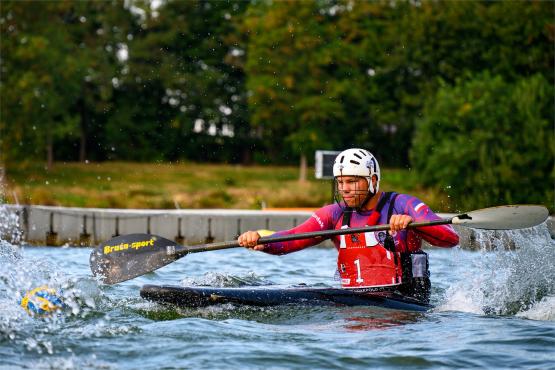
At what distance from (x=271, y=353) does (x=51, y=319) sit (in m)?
1.80

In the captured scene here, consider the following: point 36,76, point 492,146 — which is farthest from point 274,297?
point 36,76

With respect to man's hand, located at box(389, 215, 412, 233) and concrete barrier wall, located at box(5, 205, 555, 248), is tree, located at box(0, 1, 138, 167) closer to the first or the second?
Answer: concrete barrier wall, located at box(5, 205, 555, 248)

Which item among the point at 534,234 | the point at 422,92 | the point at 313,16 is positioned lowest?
the point at 534,234

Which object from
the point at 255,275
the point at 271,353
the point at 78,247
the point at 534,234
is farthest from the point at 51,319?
the point at 78,247

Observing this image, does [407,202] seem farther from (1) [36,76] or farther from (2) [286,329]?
(1) [36,76]

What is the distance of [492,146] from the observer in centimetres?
2072

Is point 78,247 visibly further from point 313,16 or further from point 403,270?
point 313,16

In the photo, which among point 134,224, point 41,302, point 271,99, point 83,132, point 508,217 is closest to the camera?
point 41,302

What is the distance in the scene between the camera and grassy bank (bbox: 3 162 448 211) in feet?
66.1

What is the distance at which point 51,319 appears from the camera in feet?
23.8

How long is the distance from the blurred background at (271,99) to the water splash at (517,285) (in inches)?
389

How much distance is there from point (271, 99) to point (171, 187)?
583 centimetres

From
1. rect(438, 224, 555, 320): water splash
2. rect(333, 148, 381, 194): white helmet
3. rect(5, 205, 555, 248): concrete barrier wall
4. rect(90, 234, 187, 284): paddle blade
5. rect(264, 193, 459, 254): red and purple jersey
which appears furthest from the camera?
rect(5, 205, 555, 248): concrete barrier wall

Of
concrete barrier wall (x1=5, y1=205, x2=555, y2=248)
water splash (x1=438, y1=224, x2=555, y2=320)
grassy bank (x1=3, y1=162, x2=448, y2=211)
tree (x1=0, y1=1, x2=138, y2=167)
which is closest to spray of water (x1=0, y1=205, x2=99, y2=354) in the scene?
water splash (x1=438, y1=224, x2=555, y2=320)
